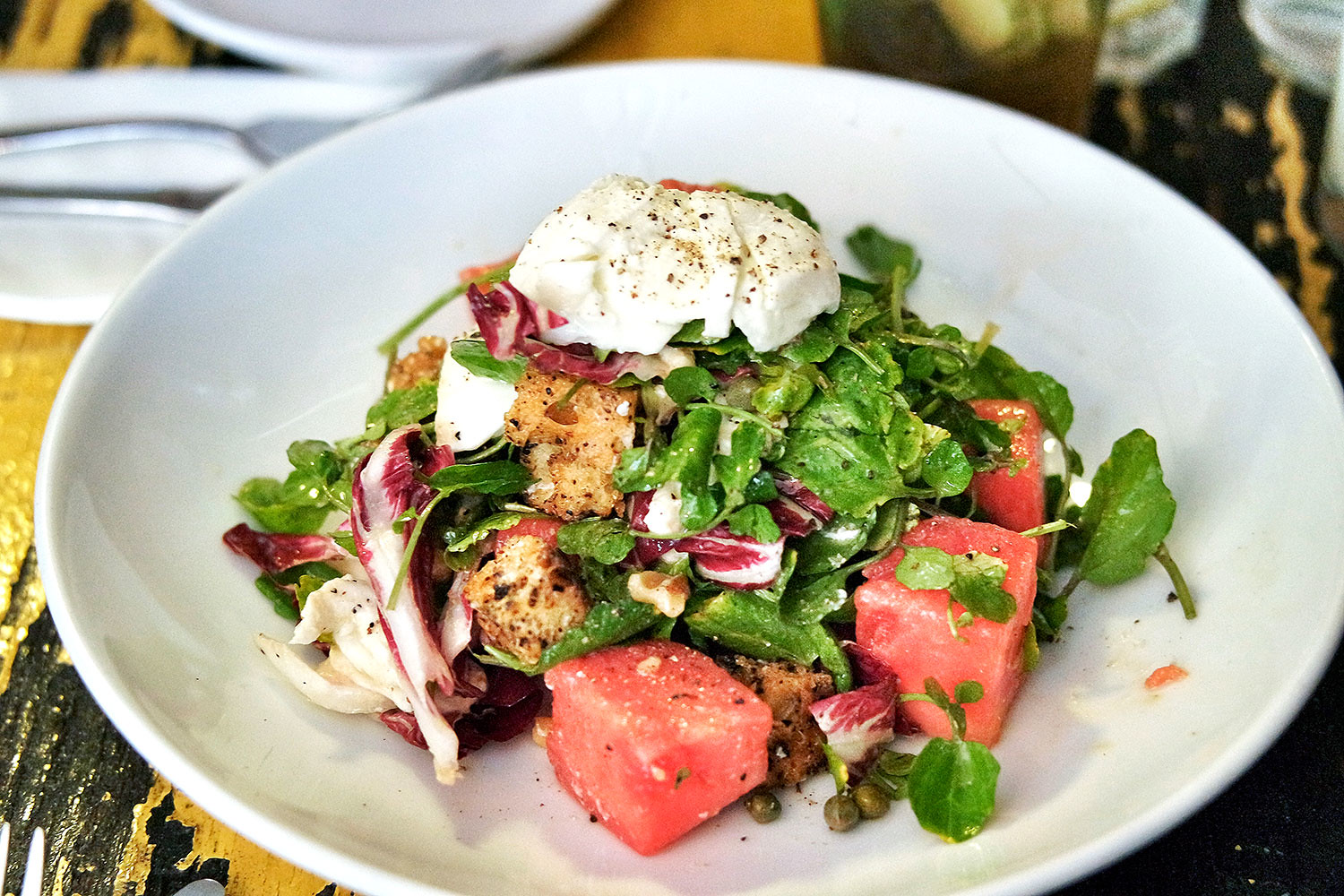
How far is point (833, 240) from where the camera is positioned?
2.95m

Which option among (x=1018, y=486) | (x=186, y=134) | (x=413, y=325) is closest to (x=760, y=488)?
(x=1018, y=486)

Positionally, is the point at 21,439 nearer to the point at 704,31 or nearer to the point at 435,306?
the point at 435,306

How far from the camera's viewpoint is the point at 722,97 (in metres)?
3.09

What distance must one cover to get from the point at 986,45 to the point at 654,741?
231 cm

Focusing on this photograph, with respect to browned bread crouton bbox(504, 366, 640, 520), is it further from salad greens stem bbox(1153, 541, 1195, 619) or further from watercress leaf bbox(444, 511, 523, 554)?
salad greens stem bbox(1153, 541, 1195, 619)

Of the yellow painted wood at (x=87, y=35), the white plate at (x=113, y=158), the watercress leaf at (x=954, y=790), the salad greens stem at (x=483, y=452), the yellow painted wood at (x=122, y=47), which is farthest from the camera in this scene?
the yellow painted wood at (x=87, y=35)

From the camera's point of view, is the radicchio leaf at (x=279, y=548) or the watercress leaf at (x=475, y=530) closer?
the watercress leaf at (x=475, y=530)

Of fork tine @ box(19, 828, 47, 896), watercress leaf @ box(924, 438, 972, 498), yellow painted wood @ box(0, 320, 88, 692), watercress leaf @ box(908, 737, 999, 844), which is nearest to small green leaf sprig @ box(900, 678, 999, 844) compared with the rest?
watercress leaf @ box(908, 737, 999, 844)

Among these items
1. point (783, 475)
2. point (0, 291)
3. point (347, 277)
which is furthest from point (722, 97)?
point (0, 291)

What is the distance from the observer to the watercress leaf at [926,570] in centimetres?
194

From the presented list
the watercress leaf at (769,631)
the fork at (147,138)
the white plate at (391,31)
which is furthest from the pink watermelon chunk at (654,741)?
the white plate at (391,31)

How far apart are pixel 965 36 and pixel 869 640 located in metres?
1.96

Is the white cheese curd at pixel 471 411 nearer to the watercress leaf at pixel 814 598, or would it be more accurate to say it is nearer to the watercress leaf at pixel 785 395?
the watercress leaf at pixel 785 395

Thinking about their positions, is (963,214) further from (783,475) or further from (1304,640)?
(1304,640)
